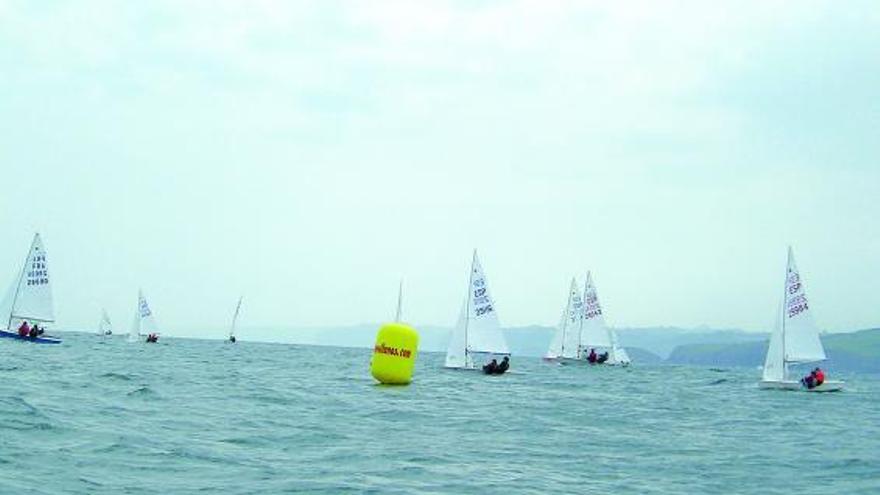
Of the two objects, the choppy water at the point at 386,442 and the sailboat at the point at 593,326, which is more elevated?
the sailboat at the point at 593,326

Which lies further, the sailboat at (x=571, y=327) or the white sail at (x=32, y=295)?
the sailboat at (x=571, y=327)

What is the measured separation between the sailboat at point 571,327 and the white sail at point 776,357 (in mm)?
33415

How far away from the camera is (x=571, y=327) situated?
276ft

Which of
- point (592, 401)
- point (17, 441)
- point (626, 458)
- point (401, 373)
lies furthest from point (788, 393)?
point (17, 441)

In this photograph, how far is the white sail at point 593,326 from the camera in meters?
82.2

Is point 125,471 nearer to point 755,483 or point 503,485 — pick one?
point 503,485

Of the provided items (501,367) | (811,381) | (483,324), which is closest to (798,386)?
(811,381)

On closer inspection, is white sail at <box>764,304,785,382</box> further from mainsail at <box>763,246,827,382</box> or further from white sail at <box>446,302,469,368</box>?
white sail at <box>446,302,469,368</box>

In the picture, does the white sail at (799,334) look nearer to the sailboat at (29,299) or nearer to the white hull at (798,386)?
the white hull at (798,386)

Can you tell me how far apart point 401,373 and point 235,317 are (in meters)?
101

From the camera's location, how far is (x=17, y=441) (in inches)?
625

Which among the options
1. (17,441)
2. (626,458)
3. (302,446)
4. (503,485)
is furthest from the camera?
(626,458)

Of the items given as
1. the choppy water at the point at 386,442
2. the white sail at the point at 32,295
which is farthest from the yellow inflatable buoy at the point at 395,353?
the white sail at the point at 32,295

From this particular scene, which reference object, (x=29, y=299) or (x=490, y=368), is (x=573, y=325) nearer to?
(x=490, y=368)
